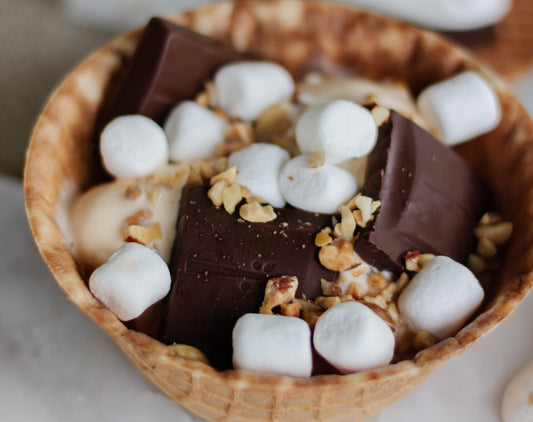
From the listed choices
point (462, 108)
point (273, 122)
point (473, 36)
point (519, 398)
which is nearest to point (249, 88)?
point (273, 122)

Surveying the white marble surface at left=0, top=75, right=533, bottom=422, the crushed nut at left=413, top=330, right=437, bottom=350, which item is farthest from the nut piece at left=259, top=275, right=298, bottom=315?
the white marble surface at left=0, top=75, right=533, bottom=422

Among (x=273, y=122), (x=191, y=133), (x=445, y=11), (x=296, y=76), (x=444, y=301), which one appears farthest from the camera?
(x=445, y=11)

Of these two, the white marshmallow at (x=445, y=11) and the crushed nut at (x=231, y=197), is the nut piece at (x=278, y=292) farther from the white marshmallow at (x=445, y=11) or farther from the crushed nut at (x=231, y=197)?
the white marshmallow at (x=445, y=11)

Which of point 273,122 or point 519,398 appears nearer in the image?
point 519,398

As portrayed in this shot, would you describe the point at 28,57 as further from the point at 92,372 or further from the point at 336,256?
the point at 336,256

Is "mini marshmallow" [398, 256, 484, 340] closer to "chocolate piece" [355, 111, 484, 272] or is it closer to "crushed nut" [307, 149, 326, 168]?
"chocolate piece" [355, 111, 484, 272]

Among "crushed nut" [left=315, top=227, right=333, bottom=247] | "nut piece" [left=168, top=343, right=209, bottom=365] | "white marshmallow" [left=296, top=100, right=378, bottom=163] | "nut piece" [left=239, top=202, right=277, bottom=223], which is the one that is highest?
"white marshmallow" [left=296, top=100, right=378, bottom=163]

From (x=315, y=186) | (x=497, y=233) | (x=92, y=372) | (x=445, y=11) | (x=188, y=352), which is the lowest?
(x=92, y=372)
